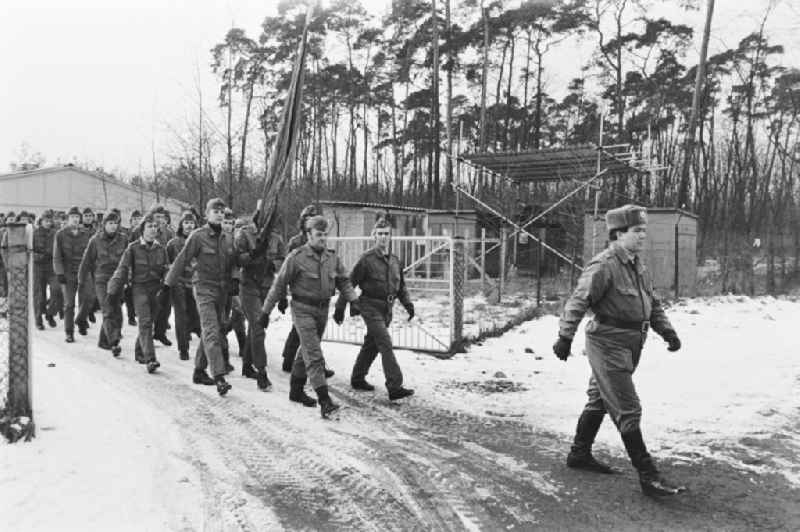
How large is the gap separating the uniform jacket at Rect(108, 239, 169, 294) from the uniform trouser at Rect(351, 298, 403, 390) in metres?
3.02

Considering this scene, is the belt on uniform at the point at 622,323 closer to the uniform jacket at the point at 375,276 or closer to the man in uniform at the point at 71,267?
the uniform jacket at the point at 375,276

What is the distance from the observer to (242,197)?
98.2 feet

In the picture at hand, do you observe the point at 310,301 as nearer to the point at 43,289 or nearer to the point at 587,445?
the point at 587,445

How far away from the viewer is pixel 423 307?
13.5 meters

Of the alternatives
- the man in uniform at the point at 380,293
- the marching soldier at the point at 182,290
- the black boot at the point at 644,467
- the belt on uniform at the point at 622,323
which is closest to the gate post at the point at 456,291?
the man in uniform at the point at 380,293

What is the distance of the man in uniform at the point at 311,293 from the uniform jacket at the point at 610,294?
255cm

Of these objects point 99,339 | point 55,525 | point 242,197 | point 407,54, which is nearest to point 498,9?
point 407,54

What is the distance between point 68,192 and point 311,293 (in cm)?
3364

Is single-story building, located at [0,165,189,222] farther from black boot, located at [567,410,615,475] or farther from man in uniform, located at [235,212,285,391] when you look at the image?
black boot, located at [567,410,615,475]

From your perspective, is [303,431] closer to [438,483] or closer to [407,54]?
[438,483]

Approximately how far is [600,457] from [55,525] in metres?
3.70

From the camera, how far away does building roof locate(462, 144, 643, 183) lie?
53.6 ft

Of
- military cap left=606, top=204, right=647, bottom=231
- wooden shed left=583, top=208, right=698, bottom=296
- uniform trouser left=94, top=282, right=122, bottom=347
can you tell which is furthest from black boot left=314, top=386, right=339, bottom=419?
wooden shed left=583, top=208, right=698, bottom=296

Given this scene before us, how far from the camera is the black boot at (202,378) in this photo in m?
7.18
